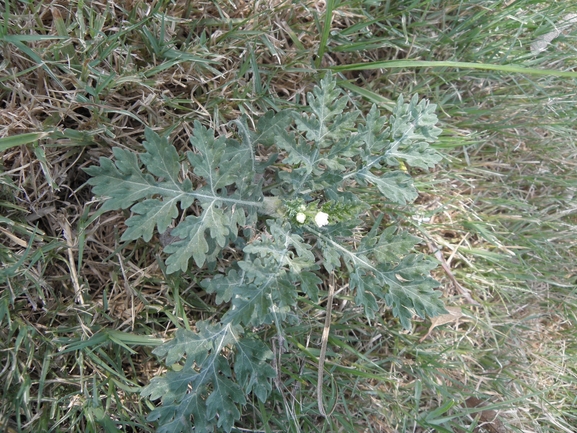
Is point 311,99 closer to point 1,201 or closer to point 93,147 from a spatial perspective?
point 93,147

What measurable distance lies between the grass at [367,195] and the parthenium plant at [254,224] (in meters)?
0.33

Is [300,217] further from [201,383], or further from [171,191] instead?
[201,383]

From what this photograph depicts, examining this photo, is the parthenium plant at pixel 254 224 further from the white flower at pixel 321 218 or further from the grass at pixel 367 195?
the grass at pixel 367 195

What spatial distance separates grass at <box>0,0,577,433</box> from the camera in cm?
270

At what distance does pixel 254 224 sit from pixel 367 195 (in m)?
0.91

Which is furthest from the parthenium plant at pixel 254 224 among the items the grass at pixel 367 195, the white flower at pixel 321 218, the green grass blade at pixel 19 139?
the green grass blade at pixel 19 139

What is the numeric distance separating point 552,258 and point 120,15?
3483mm

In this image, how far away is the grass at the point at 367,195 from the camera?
8.87ft

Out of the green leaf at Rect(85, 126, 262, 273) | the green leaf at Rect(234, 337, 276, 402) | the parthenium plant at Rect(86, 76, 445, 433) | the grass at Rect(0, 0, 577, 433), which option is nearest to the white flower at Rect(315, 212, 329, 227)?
the parthenium plant at Rect(86, 76, 445, 433)

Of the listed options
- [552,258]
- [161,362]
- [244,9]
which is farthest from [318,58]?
[552,258]

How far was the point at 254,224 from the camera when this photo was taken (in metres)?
2.73

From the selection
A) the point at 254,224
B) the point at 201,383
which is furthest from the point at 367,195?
the point at 201,383

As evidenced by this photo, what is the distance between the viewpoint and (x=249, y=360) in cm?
262

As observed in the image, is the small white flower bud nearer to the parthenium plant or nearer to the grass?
the parthenium plant
